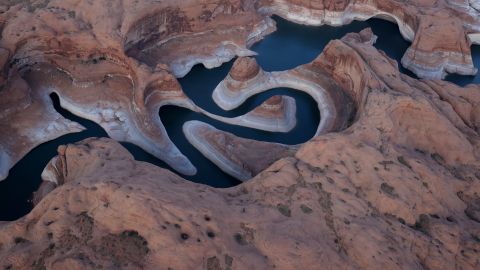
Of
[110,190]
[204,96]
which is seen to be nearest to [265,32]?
[204,96]

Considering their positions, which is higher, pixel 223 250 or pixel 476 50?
pixel 223 250

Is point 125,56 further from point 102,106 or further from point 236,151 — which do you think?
point 236,151

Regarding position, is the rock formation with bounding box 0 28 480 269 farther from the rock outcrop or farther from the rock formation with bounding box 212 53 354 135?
the rock formation with bounding box 212 53 354 135

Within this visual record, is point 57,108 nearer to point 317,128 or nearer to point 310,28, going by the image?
point 317,128

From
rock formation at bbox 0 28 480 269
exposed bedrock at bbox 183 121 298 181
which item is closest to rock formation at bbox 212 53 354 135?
Result: exposed bedrock at bbox 183 121 298 181

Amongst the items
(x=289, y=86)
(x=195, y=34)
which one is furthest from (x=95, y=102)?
(x=289, y=86)

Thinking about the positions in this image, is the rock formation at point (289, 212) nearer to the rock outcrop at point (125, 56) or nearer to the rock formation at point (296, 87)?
the rock outcrop at point (125, 56)
